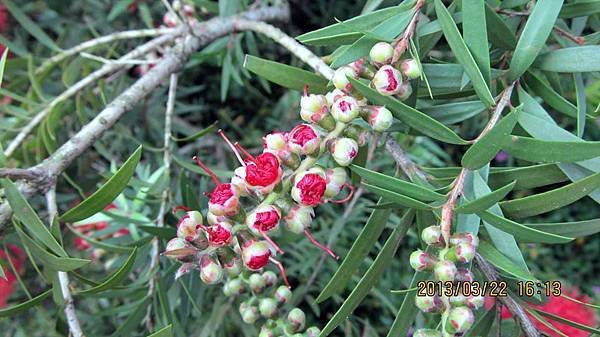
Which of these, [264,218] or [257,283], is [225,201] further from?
[257,283]

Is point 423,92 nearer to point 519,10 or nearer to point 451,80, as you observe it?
point 451,80

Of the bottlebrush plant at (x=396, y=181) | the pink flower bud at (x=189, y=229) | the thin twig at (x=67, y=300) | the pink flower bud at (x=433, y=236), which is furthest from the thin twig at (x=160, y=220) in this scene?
the pink flower bud at (x=433, y=236)

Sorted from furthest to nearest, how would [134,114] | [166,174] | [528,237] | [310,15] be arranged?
1. [310,15]
2. [134,114]
3. [166,174]
4. [528,237]

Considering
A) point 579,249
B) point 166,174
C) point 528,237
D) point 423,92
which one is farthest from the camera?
point 579,249

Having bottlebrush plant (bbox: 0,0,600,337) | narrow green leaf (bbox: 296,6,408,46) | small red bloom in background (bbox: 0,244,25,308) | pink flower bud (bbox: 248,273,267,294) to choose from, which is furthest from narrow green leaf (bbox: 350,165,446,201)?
small red bloom in background (bbox: 0,244,25,308)

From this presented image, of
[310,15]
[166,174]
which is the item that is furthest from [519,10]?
[310,15]

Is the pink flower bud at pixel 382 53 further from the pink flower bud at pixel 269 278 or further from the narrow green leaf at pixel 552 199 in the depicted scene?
the pink flower bud at pixel 269 278

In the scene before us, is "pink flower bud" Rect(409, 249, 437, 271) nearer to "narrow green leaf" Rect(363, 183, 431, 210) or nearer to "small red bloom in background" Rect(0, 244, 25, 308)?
"narrow green leaf" Rect(363, 183, 431, 210)
